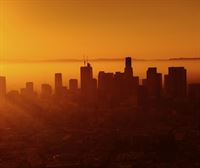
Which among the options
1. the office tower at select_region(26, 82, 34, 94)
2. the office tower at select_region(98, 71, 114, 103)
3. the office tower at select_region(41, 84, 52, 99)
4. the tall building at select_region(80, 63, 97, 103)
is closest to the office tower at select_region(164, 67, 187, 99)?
the office tower at select_region(98, 71, 114, 103)

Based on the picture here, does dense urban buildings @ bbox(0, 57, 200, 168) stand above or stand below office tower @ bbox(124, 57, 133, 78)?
below

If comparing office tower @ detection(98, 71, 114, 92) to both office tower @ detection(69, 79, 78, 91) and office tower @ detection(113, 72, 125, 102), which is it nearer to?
office tower @ detection(113, 72, 125, 102)

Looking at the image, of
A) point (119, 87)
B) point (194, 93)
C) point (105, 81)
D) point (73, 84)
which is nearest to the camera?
point (194, 93)

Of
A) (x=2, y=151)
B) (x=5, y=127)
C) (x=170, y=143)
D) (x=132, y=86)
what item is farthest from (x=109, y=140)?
(x=132, y=86)

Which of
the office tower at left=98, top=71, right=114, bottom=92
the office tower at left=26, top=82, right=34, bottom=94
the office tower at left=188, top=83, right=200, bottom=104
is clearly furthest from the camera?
the office tower at left=26, top=82, right=34, bottom=94

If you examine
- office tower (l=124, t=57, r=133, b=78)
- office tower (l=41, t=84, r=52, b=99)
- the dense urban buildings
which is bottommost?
the dense urban buildings

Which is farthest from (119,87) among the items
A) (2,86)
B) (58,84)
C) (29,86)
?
(2,86)

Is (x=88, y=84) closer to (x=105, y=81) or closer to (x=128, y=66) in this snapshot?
(x=105, y=81)
